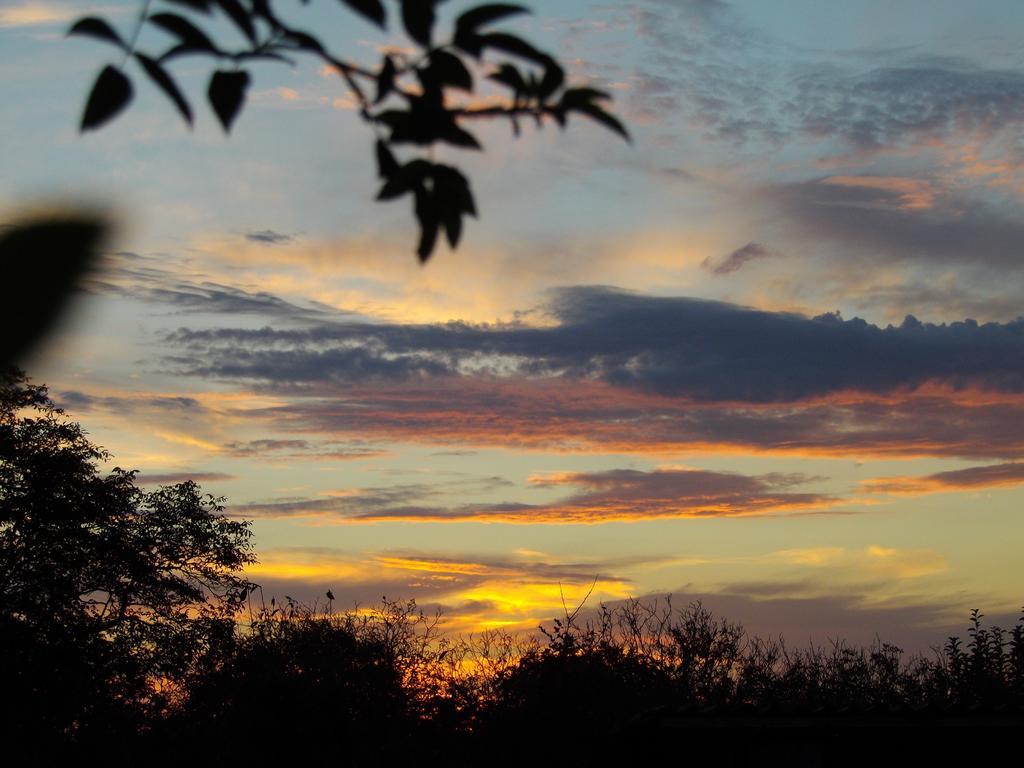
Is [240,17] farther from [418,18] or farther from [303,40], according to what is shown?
[418,18]

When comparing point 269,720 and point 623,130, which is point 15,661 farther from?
point 623,130

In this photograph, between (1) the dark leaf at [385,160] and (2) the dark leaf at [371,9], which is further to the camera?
(1) the dark leaf at [385,160]

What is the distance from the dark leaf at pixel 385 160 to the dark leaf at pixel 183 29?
0.94ft

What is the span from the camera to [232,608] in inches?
1014

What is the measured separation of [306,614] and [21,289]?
2951cm

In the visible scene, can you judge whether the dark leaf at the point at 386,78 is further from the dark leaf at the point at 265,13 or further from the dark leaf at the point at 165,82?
the dark leaf at the point at 165,82

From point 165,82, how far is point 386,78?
1.04ft

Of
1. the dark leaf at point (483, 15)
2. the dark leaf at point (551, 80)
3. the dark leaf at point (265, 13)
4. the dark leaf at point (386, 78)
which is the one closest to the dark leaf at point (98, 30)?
the dark leaf at point (265, 13)

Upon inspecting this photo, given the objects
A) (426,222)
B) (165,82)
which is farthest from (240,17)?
(426,222)

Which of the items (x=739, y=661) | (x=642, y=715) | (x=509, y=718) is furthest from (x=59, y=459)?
(x=739, y=661)

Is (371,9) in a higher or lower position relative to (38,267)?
higher

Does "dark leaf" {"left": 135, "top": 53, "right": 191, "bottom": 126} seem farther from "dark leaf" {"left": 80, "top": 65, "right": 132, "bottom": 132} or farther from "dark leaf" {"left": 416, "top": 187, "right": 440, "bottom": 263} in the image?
"dark leaf" {"left": 416, "top": 187, "right": 440, "bottom": 263}

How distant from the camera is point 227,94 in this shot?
161 cm

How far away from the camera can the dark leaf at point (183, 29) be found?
4.99 ft
